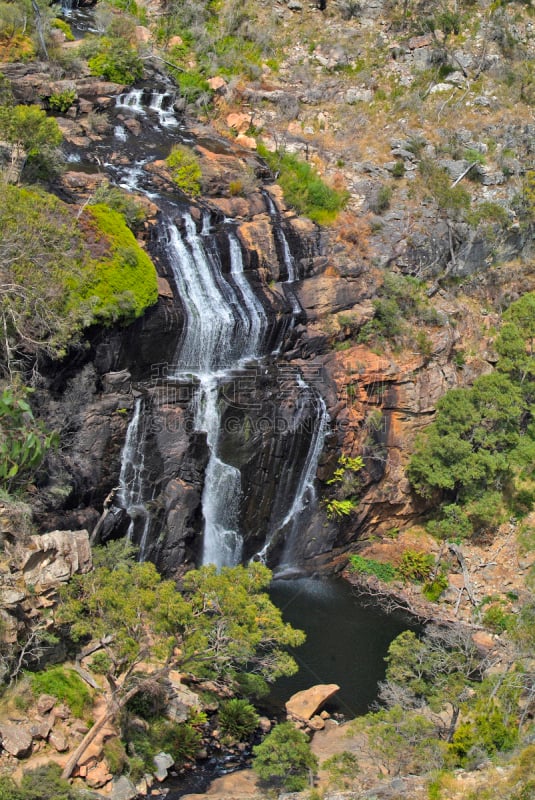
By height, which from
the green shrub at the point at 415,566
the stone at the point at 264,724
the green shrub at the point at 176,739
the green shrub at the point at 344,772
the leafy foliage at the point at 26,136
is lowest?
the stone at the point at 264,724

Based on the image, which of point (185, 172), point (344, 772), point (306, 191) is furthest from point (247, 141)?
point (344, 772)

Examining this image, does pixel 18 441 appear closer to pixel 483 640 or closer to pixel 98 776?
pixel 98 776

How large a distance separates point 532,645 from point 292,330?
48.8 feet

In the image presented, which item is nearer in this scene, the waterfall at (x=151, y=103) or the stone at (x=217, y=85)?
the waterfall at (x=151, y=103)

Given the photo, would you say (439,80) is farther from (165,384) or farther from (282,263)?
(165,384)

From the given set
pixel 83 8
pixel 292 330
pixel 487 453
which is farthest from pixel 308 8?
Result: pixel 487 453

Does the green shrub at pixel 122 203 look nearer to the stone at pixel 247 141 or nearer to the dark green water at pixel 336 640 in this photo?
the stone at pixel 247 141

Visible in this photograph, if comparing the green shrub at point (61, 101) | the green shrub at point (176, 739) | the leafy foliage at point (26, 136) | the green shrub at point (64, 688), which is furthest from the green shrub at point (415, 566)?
the green shrub at point (61, 101)

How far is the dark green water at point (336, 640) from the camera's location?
73.7 feet

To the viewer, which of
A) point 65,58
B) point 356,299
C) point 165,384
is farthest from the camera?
point 65,58

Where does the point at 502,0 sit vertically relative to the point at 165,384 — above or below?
above

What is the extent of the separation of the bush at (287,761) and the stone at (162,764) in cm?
222

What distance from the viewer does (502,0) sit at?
Result: 44.3 m

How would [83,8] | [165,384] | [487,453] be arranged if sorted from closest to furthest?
[165,384] < [487,453] < [83,8]
